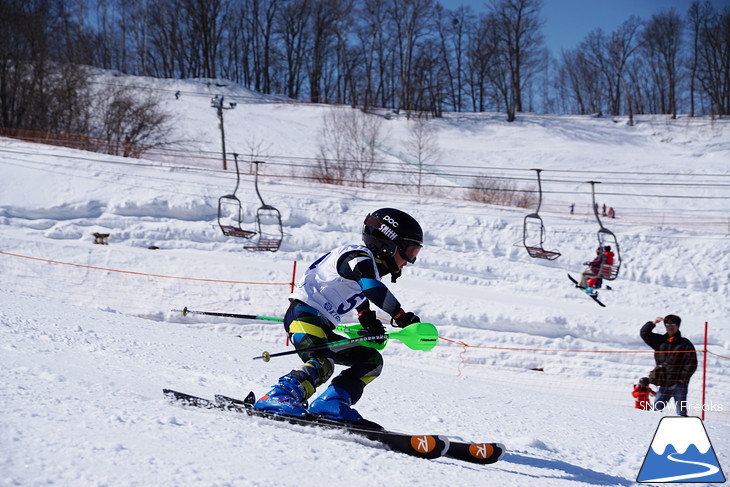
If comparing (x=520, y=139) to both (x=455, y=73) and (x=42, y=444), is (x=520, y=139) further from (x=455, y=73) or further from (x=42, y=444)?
(x=42, y=444)

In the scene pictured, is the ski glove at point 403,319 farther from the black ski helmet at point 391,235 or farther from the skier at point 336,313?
the black ski helmet at point 391,235

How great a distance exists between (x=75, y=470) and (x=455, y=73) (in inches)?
2150

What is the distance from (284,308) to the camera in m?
14.1

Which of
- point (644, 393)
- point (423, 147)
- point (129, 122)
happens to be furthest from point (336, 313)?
point (423, 147)

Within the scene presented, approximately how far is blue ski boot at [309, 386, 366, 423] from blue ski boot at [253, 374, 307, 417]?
0.19 metres

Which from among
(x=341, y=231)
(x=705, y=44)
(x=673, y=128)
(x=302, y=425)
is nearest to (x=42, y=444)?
(x=302, y=425)

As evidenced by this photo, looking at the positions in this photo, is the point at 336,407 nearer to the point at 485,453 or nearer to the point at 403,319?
the point at 403,319

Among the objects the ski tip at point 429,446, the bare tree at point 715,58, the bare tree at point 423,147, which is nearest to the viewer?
the ski tip at point 429,446

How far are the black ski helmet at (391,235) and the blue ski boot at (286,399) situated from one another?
994 millimetres

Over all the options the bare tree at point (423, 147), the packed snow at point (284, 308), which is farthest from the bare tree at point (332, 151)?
the bare tree at point (423, 147)

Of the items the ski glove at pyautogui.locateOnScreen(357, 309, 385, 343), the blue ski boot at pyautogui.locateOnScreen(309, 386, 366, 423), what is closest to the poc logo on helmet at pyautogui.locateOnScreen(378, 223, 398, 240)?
the ski glove at pyautogui.locateOnScreen(357, 309, 385, 343)

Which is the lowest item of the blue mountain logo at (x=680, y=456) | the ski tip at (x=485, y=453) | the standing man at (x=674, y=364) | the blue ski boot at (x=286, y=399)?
the standing man at (x=674, y=364)

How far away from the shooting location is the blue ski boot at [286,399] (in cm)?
368

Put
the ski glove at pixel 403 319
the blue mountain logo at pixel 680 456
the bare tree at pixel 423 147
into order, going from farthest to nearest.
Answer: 1. the bare tree at pixel 423 147
2. the blue mountain logo at pixel 680 456
3. the ski glove at pixel 403 319
